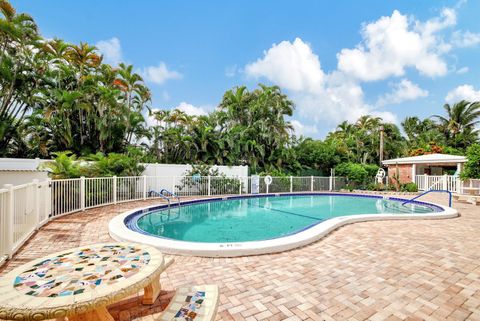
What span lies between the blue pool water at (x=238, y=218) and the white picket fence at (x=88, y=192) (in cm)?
182

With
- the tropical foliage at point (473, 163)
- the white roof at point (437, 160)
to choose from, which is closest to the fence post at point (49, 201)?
the tropical foliage at point (473, 163)

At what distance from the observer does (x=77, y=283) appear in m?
1.73

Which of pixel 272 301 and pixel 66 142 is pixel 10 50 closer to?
pixel 66 142

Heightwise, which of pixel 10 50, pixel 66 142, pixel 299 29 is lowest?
pixel 66 142

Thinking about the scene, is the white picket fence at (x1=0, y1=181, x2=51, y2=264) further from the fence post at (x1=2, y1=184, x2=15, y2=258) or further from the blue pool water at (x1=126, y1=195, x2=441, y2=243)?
the blue pool water at (x1=126, y1=195, x2=441, y2=243)

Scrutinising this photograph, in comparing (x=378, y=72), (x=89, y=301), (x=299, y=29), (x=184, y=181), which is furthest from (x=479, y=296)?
(x=378, y=72)

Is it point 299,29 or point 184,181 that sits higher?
point 299,29

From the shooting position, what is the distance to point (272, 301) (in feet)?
8.59

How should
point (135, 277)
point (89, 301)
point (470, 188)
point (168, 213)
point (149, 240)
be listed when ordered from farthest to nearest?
point (470, 188) < point (168, 213) < point (149, 240) < point (135, 277) < point (89, 301)

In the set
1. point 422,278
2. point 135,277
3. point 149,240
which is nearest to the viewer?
point 135,277

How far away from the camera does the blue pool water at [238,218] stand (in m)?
6.51

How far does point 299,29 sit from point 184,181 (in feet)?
36.0

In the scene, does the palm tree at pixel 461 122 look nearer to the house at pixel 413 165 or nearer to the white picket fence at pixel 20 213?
the house at pixel 413 165

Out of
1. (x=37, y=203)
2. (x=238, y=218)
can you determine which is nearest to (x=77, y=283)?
(x=37, y=203)
